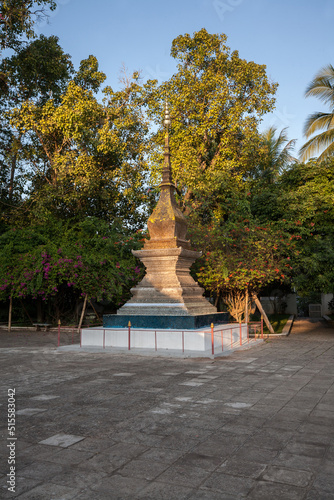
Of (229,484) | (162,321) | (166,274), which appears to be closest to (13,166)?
(166,274)

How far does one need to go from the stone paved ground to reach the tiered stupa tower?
12.0 ft

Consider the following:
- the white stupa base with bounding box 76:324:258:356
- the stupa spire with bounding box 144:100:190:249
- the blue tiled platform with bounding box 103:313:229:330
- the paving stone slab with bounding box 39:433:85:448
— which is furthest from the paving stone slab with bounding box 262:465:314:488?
the stupa spire with bounding box 144:100:190:249

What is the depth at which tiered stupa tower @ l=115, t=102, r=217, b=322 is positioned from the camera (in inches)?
517

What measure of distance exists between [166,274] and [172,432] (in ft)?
28.8

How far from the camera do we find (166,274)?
13.8m

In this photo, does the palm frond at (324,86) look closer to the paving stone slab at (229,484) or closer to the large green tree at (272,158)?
the large green tree at (272,158)

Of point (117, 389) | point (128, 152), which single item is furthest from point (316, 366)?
point (128, 152)

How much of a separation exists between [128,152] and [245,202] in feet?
26.4

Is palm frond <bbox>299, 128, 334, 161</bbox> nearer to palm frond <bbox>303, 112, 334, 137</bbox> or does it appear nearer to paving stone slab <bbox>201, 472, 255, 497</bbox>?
palm frond <bbox>303, 112, 334, 137</bbox>

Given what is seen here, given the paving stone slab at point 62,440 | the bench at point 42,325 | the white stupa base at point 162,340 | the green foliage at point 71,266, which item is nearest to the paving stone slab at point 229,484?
the paving stone slab at point 62,440

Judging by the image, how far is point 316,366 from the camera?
9.78 m

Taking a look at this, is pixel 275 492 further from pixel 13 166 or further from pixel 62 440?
pixel 13 166

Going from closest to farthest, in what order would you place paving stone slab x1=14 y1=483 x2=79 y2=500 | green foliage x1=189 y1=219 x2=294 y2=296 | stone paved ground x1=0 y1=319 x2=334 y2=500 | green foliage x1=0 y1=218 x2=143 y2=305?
paving stone slab x1=14 y1=483 x2=79 y2=500, stone paved ground x1=0 y1=319 x2=334 y2=500, green foliage x1=189 y1=219 x2=294 y2=296, green foliage x1=0 y1=218 x2=143 y2=305

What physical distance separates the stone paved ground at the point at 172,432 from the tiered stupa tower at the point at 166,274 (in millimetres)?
3662
